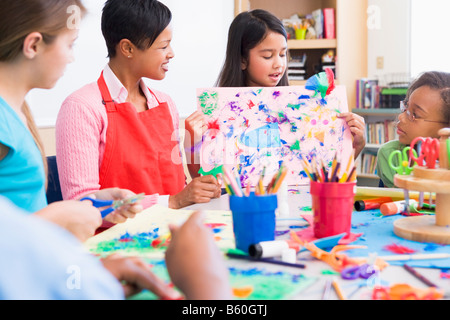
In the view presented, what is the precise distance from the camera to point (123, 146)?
1493 mm

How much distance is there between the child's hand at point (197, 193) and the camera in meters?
1.33

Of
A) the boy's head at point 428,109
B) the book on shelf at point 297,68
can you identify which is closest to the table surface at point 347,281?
the boy's head at point 428,109

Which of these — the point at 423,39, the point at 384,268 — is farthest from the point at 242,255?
the point at 423,39

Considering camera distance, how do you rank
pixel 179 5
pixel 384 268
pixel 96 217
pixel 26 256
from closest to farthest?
pixel 26 256, pixel 384 268, pixel 96 217, pixel 179 5

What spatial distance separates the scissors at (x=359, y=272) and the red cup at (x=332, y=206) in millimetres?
164

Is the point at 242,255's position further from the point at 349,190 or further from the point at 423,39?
the point at 423,39

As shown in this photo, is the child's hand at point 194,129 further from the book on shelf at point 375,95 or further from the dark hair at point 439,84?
the book on shelf at point 375,95

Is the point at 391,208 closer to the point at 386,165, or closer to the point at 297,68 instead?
the point at 386,165

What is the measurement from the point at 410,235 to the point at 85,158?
871 mm

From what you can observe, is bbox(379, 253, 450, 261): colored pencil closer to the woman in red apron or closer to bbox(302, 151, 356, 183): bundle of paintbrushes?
bbox(302, 151, 356, 183): bundle of paintbrushes

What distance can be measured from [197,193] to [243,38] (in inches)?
32.8

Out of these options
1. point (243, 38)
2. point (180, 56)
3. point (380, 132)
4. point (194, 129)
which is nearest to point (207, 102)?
point (194, 129)

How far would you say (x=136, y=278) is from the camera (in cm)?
66
